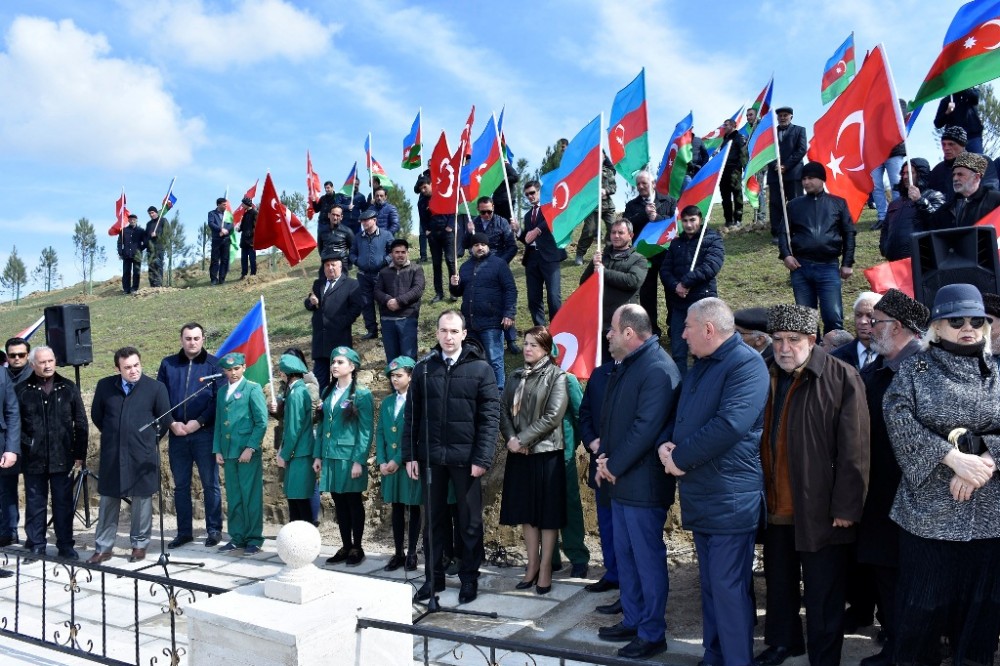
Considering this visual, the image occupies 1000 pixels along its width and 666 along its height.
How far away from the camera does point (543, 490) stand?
643cm

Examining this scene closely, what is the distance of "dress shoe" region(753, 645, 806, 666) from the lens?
15.9ft

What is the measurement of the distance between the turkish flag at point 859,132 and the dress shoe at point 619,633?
4.74 m

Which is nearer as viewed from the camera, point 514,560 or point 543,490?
point 543,490

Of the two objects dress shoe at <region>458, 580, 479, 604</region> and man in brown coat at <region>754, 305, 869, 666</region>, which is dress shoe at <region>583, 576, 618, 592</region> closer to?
dress shoe at <region>458, 580, 479, 604</region>

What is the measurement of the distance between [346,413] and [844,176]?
5.18m

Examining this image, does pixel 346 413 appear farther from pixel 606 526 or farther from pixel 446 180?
pixel 446 180

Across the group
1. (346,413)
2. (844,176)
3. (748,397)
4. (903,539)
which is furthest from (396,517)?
(844,176)

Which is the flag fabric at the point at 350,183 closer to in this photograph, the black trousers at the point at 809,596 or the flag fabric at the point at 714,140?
the flag fabric at the point at 714,140

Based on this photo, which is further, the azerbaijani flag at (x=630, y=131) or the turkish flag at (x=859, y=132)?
the azerbaijani flag at (x=630, y=131)

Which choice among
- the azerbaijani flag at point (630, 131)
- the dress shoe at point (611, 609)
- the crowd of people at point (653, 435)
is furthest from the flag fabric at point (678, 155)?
the dress shoe at point (611, 609)

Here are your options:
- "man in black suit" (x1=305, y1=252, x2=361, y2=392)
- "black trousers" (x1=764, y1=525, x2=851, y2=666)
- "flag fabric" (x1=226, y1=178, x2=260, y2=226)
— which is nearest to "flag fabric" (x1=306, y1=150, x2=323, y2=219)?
"flag fabric" (x1=226, y1=178, x2=260, y2=226)

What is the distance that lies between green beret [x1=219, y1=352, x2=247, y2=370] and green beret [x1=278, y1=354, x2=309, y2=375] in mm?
531

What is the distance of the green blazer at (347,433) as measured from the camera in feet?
25.4

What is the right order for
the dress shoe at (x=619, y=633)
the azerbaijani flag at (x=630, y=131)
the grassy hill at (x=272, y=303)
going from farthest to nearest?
the grassy hill at (x=272, y=303), the azerbaijani flag at (x=630, y=131), the dress shoe at (x=619, y=633)
